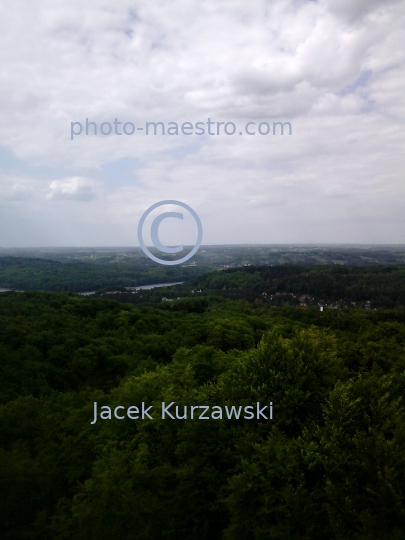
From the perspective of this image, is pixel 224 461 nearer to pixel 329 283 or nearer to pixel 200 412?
pixel 200 412

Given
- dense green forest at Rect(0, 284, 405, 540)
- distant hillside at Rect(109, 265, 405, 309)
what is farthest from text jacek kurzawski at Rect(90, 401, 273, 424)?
distant hillside at Rect(109, 265, 405, 309)

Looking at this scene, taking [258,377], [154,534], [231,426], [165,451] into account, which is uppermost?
[258,377]

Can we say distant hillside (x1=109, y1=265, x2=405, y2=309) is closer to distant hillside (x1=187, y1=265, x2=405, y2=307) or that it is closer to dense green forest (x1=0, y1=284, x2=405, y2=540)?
distant hillside (x1=187, y1=265, x2=405, y2=307)

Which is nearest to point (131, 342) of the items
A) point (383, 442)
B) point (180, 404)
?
point (180, 404)

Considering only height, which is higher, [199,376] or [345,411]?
[345,411]

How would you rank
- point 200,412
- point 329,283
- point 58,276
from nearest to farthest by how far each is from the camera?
point 200,412 < point 58,276 < point 329,283

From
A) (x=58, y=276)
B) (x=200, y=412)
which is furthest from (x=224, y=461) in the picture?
(x=58, y=276)

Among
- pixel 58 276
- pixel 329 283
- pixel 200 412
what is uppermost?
pixel 58 276

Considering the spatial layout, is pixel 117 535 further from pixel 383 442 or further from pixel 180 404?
pixel 383 442

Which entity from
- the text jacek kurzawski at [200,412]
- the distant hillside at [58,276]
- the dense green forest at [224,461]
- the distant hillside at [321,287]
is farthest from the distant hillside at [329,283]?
the text jacek kurzawski at [200,412]
